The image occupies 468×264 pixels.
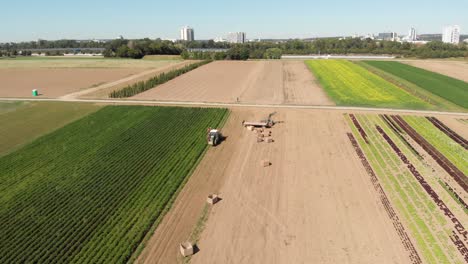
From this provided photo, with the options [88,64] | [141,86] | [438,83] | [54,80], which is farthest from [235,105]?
[88,64]

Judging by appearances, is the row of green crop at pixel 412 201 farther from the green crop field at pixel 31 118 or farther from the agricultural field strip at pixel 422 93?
the green crop field at pixel 31 118

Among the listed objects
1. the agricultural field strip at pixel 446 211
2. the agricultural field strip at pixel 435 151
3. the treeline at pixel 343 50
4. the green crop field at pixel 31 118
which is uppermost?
the treeline at pixel 343 50

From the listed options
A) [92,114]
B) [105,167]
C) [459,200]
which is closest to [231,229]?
[105,167]

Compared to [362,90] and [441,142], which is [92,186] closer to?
[441,142]

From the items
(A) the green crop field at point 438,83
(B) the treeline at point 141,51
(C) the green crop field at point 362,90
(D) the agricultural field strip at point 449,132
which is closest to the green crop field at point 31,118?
(C) the green crop field at point 362,90

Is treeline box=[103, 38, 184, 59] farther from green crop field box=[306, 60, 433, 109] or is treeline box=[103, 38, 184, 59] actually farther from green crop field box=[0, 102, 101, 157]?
green crop field box=[0, 102, 101, 157]
